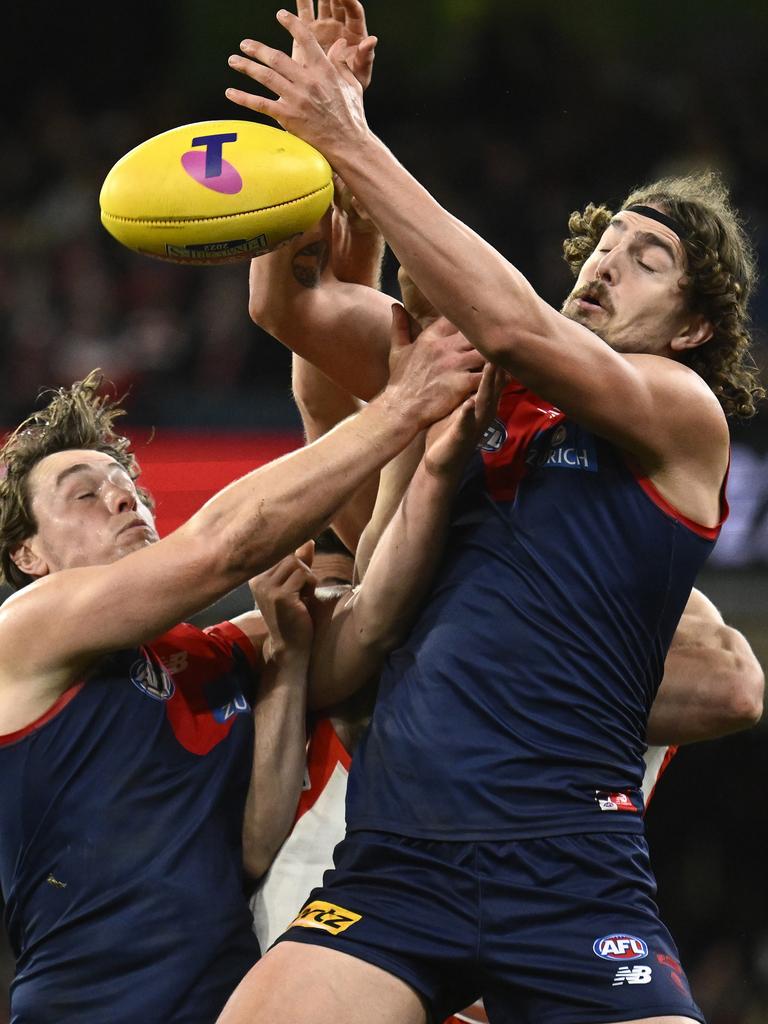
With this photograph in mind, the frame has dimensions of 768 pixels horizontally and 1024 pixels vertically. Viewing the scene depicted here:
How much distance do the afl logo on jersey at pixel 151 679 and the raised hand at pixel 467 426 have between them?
3.00 ft

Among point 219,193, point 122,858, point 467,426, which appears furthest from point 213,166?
point 122,858

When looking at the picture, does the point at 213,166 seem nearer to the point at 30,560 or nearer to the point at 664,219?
the point at 664,219

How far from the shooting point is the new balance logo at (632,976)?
9.62 feet

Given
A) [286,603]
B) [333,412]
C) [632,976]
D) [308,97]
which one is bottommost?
[632,976]

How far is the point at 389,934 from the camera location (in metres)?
3.03

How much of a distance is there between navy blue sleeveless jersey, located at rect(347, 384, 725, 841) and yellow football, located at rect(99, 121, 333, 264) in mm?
758

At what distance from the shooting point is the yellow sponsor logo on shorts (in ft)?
10.0

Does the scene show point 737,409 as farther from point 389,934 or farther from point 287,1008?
point 287,1008

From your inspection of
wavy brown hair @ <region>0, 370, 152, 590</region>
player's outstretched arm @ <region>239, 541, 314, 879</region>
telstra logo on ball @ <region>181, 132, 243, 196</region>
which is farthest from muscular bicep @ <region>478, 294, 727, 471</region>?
wavy brown hair @ <region>0, 370, 152, 590</region>

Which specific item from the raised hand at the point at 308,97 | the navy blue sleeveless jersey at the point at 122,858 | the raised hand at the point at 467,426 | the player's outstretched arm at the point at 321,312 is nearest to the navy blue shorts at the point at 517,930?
the navy blue sleeveless jersey at the point at 122,858

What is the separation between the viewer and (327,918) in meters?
3.09

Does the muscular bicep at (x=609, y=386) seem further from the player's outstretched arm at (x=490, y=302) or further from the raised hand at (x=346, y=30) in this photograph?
the raised hand at (x=346, y=30)

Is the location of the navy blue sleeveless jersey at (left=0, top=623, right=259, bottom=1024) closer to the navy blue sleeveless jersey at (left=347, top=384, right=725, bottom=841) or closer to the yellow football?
the navy blue sleeveless jersey at (left=347, top=384, right=725, bottom=841)

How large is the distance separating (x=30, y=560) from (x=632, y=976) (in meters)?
1.92
